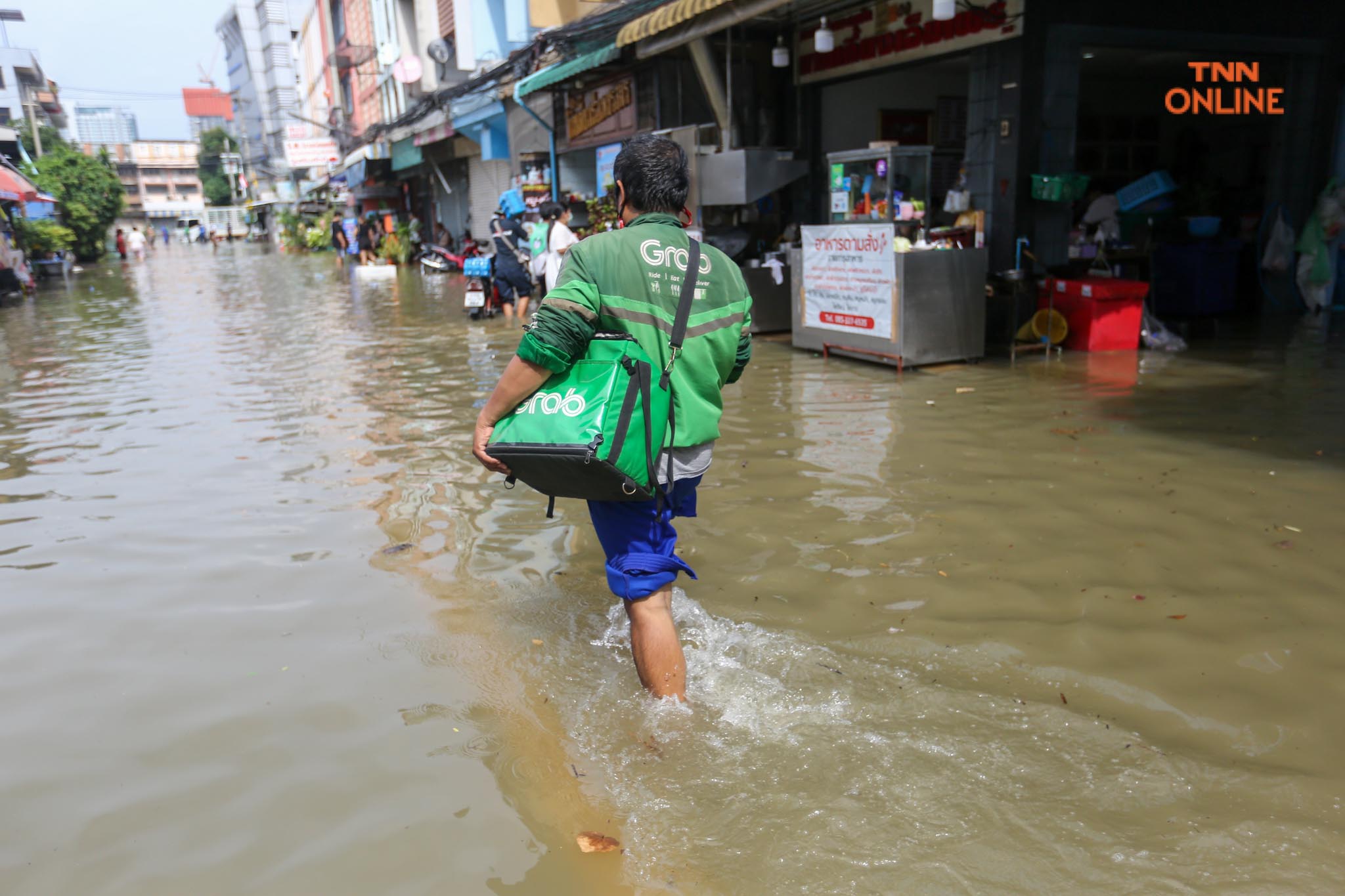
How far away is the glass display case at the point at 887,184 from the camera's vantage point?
8.27m

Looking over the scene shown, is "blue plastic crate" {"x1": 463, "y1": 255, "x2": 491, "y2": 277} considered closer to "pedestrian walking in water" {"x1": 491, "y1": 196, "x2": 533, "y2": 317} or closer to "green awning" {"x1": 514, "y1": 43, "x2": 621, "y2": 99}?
"pedestrian walking in water" {"x1": 491, "y1": 196, "x2": 533, "y2": 317}

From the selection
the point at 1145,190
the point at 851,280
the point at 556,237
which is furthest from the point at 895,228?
the point at 556,237

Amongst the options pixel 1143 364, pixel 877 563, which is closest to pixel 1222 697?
pixel 877 563

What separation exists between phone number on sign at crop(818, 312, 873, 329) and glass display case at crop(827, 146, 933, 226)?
86cm

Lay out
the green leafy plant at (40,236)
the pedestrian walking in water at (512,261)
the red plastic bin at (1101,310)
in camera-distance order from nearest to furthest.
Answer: the red plastic bin at (1101,310) < the pedestrian walking in water at (512,261) < the green leafy plant at (40,236)

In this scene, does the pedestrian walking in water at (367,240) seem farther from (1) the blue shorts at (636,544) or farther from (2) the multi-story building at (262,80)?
(2) the multi-story building at (262,80)

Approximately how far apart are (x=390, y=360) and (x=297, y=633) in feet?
22.5

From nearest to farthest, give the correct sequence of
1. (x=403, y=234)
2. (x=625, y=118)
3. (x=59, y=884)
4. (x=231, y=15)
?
1. (x=59, y=884)
2. (x=625, y=118)
3. (x=403, y=234)
4. (x=231, y=15)

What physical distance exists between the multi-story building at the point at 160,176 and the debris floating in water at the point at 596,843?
4756 inches

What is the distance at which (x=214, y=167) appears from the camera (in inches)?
3743

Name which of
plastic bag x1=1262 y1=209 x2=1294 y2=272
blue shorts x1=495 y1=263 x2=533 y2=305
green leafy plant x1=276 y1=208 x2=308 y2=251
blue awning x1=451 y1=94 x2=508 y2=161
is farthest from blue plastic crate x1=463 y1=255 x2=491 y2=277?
green leafy plant x1=276 y1=208 x2=308 y2=251

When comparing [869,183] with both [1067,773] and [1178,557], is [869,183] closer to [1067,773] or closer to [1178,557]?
[1178,557]

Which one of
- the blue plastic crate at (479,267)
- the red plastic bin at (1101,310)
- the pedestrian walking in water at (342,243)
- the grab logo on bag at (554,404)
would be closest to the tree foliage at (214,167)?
the pedestrian walking in water at (342,243)

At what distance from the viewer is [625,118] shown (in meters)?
14.1
